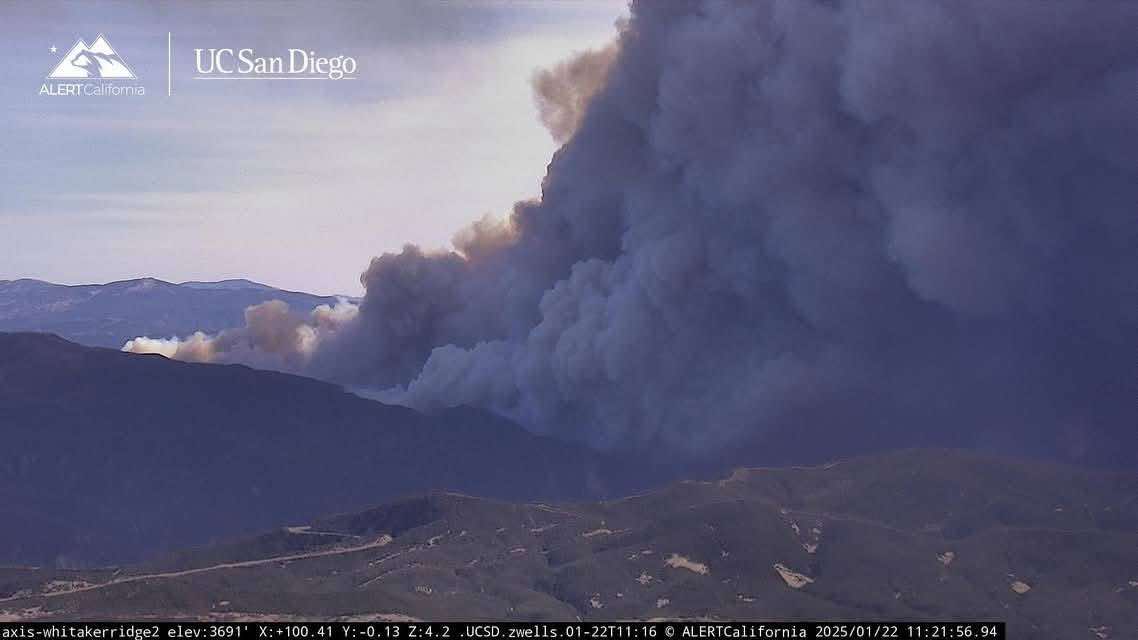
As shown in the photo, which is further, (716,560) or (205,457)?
(205,457)

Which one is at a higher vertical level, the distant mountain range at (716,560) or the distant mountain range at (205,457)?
the distant mountain range at (205,457)

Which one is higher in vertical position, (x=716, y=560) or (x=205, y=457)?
(x=205, y=457)

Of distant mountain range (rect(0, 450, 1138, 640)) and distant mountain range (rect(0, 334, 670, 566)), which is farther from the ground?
distant mountain range (rect(0, 334, 670, 566))

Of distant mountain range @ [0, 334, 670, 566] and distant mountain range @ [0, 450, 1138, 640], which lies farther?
distant mountain range @ [0, 334, 670, 566]

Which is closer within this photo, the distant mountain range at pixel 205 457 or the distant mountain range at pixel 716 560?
the distant mountain range at pixel 716 560

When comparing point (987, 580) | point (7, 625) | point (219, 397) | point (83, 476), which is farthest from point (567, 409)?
point (7, 625)
